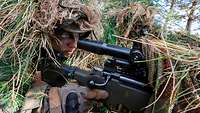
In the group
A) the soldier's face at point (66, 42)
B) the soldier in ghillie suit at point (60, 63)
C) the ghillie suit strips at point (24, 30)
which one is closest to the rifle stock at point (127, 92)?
the soldier in ghillie suit at point (60, 63)

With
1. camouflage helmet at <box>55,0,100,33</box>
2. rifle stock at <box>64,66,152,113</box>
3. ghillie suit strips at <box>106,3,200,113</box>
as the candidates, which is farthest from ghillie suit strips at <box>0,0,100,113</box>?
ghillie suit strips at <box>106,3,200,113</box>

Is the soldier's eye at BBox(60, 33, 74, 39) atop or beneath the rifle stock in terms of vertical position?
atop

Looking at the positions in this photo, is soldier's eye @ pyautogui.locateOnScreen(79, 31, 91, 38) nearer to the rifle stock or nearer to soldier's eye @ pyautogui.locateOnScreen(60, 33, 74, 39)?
soldier's eye @ pyautogui.locateOnScreen(60, 33, 74, 39)

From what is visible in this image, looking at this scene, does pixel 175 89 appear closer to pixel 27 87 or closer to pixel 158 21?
pixel 27 87

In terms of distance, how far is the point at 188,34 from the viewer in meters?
1.85

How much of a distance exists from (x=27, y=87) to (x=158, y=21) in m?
1.20

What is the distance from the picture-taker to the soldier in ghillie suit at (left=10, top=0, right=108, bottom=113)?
1.80 m

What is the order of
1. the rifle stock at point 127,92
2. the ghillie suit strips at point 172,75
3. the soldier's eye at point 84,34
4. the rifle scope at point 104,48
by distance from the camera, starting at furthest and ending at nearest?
the soldier's eye at point 84,34, the rifle scope at point 104,48, the rifle stock at point 127,92, the ghillie suit strips at point 172,75

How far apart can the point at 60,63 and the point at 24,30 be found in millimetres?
272

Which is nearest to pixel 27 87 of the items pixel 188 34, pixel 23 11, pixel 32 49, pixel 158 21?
pixel 32 49

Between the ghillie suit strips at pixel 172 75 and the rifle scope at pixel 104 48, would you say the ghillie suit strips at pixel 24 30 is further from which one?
the ghillie suit strips at pixel 172 75

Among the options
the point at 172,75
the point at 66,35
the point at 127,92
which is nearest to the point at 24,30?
the point at 66,35

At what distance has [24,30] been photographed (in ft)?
5.82

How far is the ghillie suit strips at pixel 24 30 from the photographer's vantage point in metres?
1.77
